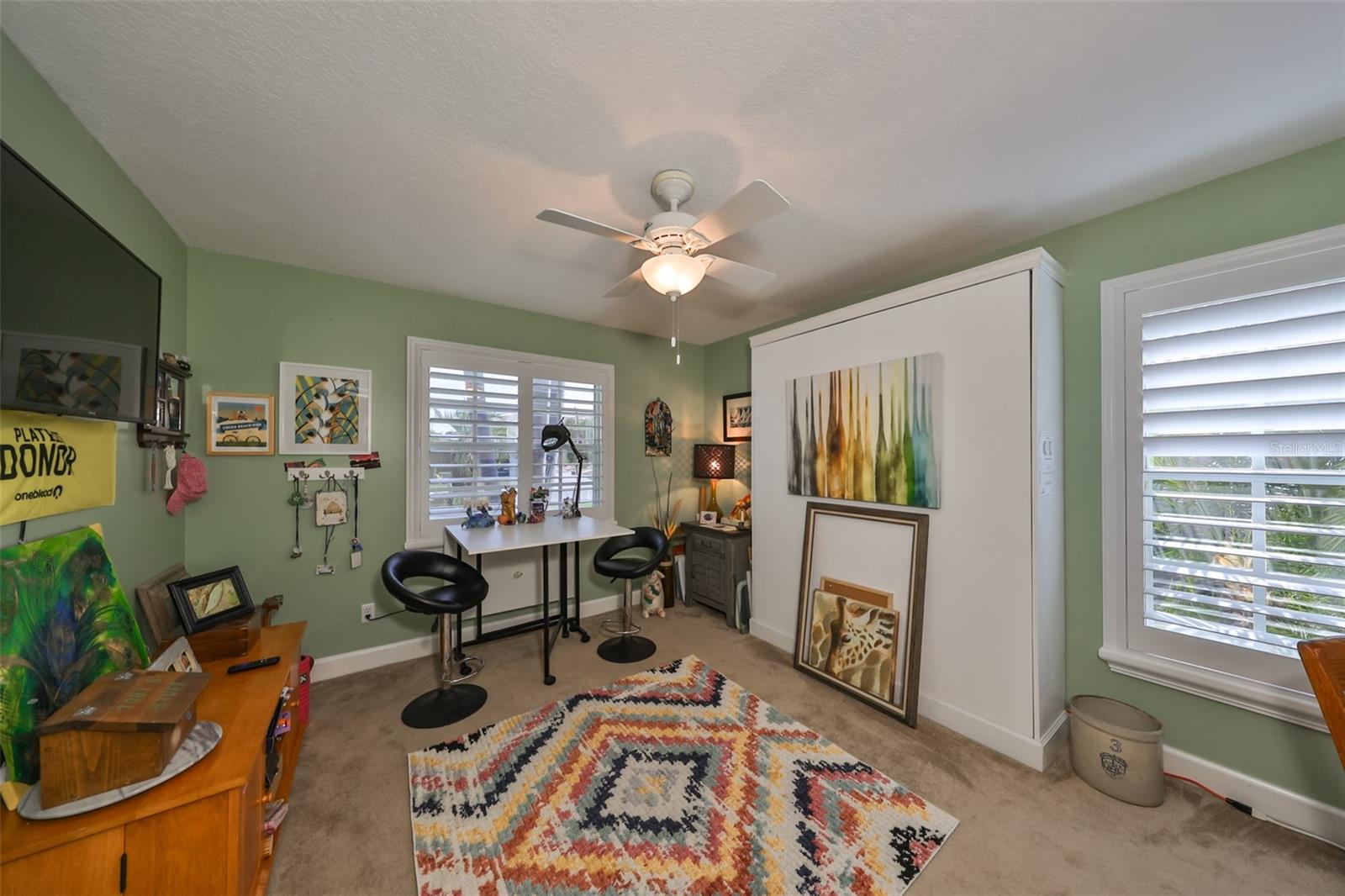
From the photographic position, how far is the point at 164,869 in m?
1.12

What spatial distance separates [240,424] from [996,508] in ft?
13.6

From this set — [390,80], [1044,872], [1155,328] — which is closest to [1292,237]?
[1155,328]

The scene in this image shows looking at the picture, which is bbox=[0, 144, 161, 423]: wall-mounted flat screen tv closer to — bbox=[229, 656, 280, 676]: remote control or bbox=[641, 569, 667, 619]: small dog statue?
bbox=[229, 656, 280, 676]: remote control

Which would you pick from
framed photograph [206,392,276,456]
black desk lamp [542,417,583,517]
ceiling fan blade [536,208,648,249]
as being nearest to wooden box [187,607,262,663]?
framed photograph [206,392,276,456]

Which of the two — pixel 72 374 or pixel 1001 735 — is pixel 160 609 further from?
pixel 1001 735

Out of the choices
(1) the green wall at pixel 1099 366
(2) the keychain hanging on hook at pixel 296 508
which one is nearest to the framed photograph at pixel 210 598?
(2) the keychain hanging on hook at pixel 296 508

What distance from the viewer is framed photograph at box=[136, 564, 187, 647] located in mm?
1882

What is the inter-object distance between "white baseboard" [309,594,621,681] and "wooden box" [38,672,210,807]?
1741 mm

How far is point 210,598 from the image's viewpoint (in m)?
2.10

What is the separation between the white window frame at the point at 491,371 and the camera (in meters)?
3.09

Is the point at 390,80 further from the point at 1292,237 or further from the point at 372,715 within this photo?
the point at 1292,237

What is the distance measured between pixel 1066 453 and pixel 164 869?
3630 mm

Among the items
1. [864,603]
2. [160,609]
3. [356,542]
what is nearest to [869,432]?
[864,603]

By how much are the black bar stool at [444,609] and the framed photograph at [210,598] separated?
616 mm
